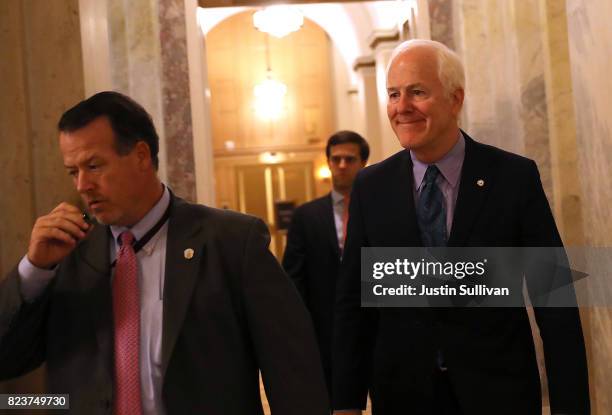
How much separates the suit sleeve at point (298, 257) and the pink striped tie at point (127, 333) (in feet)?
9.86

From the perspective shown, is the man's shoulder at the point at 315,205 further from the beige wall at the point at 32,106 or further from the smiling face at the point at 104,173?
the smiling face at the point at 104,173

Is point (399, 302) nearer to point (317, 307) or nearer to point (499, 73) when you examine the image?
point (317, 307)

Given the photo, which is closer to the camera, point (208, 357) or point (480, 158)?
point (208, 357)

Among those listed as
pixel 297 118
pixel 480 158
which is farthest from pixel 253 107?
pixel 480 158

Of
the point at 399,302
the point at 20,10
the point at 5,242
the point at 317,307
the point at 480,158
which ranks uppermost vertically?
the point at 20,10

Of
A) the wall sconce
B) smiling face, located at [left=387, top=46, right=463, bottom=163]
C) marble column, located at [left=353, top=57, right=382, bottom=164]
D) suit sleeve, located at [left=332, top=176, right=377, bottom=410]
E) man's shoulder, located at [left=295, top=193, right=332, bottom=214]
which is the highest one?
marble column, located at [left=353, top=57, right=382, bottom=164]

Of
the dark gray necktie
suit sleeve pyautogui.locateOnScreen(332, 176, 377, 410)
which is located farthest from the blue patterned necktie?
suit sleeve pyautogui.locateOnScreen(332, 176, 377, 410)

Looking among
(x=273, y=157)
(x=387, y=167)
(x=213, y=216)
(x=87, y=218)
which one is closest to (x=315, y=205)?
(x=387, y=167)

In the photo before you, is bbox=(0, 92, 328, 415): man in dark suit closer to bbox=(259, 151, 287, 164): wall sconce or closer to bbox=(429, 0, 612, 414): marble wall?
bbox=(429, 0, 612, 414): marble wall

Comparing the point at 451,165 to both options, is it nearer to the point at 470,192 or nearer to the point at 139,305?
the point at 470,192

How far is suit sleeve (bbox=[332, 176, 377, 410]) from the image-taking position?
2922 mm

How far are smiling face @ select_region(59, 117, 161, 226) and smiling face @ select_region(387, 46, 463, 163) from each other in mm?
960

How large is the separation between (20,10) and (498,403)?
78.2 inches

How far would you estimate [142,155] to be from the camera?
239 cm
